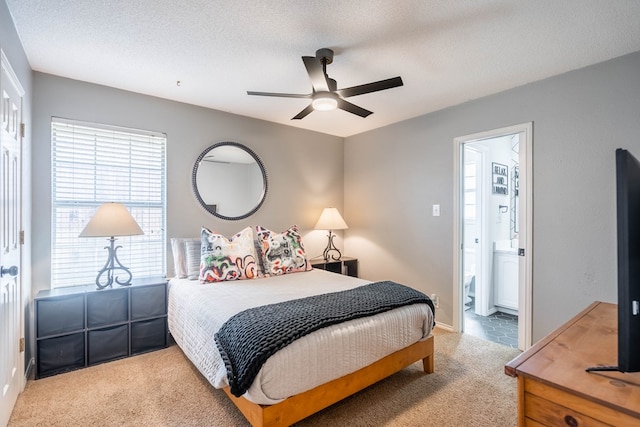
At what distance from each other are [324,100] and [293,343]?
166 cm

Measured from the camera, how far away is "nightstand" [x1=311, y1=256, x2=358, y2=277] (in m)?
4.07

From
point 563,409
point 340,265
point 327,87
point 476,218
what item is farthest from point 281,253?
point 563,409

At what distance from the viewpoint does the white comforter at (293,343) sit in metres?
1.64

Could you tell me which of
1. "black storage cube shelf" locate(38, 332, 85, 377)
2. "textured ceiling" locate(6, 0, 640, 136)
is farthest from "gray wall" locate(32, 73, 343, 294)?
"black storage cube shelf" locate(38, 332, 85, 377)

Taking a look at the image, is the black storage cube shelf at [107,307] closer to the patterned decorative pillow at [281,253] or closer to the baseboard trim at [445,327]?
the patterned decorative pillow at [281,253]

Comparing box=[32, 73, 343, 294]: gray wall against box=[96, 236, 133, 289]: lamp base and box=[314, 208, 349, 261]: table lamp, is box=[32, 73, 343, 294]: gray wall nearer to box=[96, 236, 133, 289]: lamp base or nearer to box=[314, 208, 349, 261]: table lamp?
box=[314, 208, 349, 261]: table lamp

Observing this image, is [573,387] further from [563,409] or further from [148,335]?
[148,335]

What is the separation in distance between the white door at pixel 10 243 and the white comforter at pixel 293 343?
38.9 inches

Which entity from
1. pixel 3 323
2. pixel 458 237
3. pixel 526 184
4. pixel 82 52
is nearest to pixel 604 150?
pixel 526 184

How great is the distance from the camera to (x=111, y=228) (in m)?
2.62

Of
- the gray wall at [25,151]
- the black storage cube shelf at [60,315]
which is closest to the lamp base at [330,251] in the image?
the black storage cube shelf at [60,315]

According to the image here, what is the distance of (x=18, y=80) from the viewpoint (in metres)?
2.06

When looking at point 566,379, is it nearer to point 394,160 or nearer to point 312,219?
point 394,160

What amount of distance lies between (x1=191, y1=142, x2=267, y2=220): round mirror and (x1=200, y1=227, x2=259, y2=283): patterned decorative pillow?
638mm
